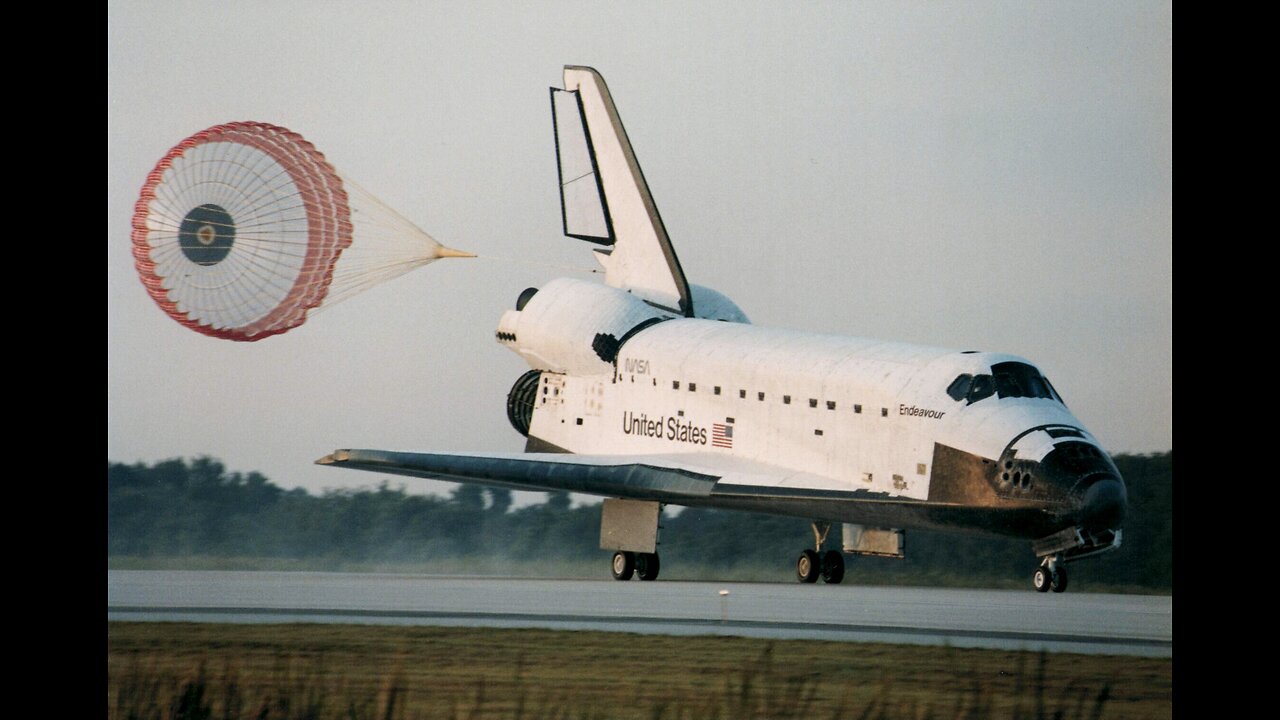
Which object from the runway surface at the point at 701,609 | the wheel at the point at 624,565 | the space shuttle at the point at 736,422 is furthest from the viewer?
the wheel at the point at 624,565

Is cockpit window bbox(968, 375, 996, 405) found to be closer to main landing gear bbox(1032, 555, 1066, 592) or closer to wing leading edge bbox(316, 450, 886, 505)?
main landing gear bbox(1032, 555, 1066, 592)

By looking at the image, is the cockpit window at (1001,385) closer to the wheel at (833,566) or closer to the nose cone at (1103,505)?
the nose cone at (1103,505)

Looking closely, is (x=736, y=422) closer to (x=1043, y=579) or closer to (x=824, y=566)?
(x=824, y=566)

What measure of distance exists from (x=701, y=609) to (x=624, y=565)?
3552 millimetres

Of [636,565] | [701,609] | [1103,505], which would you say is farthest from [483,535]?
[1103,505]

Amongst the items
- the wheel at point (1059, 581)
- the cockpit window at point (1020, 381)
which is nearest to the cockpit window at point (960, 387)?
the cockpit window at point (1020, 381)

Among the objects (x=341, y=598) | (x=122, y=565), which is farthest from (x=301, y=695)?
(x=122, y=565)

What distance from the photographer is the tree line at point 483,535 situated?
54.7 feet

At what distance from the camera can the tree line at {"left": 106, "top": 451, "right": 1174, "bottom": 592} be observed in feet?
54.7

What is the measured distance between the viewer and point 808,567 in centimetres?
1516

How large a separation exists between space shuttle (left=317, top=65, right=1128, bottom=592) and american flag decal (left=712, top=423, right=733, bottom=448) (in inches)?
0.7

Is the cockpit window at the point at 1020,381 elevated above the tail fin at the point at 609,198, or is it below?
below
